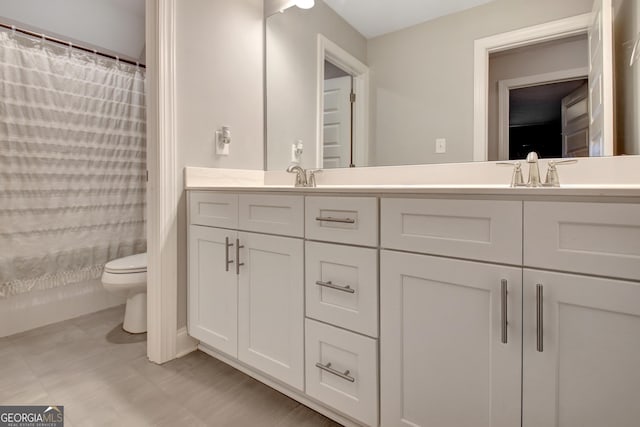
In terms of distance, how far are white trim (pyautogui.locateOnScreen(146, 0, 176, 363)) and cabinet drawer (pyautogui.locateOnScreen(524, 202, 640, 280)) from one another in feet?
4.95

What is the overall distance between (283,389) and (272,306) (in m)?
0.37

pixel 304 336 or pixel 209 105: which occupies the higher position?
pixel 209 105

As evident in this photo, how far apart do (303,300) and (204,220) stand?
0.69m

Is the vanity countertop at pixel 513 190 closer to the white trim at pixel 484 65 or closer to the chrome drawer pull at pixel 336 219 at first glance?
the chrome drawer pull at pixel 336 219

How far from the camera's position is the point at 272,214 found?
54.3 inches

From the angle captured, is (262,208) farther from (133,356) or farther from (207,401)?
(133,356)

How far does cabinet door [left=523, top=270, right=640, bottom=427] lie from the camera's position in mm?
743

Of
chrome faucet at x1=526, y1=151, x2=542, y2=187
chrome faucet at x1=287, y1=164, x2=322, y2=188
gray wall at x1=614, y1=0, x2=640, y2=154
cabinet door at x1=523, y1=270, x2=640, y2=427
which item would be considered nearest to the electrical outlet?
chrome faucet at x1=287, y1=164, x2=322, y2=188

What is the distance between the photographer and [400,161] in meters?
1.65

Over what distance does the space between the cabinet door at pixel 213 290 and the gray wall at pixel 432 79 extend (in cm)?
87

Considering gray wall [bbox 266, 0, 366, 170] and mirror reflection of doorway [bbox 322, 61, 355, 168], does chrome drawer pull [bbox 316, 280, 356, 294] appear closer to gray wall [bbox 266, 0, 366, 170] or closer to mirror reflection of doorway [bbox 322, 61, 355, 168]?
mirror reflection of doorway [bbox 322, 61, 355, 168]

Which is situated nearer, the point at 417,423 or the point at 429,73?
the point at 417,423

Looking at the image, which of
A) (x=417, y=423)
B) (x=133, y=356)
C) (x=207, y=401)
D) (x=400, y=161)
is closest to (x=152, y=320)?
(x=133, y=356)

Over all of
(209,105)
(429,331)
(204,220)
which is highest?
(209,105)
